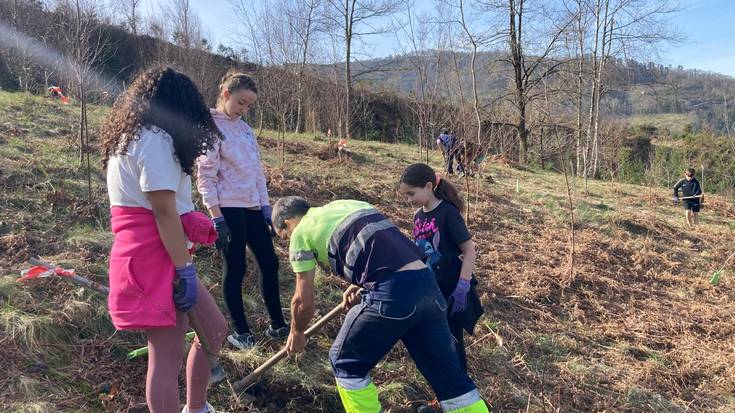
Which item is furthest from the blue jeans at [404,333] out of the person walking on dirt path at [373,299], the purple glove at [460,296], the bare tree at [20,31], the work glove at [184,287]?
the bare tree at [20,31]

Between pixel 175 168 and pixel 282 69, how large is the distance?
1029 cm

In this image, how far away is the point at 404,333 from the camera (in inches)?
75.6

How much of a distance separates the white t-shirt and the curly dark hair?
0.03 m

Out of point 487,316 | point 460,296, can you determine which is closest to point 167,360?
point 460,296

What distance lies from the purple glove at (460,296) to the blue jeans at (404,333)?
18.7 inches

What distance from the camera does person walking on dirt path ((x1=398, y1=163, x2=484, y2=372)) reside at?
246 cm

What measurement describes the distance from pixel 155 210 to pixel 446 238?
1425mm

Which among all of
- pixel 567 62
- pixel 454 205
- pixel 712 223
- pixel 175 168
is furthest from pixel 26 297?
pixel 567 62

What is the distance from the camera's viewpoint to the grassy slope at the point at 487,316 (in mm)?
2598

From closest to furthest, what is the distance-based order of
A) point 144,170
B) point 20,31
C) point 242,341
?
point 144,170, point 242,341, point 20,31

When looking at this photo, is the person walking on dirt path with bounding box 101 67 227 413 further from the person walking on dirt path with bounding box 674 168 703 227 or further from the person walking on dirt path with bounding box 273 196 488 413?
the person walking on dirt path with bounding box 674 168 703 227

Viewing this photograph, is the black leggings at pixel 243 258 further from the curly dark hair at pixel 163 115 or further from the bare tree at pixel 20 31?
the bare tree at pixel 20 31

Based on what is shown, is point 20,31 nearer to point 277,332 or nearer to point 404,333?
point 277,332

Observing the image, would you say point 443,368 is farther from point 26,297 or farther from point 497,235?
point 497,235
